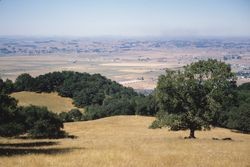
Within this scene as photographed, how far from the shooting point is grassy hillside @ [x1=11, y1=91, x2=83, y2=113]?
123375mm

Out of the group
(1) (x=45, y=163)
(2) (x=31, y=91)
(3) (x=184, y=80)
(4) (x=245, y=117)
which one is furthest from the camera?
(2) (x=31, y=91)

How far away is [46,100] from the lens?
5172 inches

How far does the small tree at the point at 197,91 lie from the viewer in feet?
127

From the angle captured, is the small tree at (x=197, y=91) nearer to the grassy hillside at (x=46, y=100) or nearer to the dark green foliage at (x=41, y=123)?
the dark green foliage at (x=41, y=123)

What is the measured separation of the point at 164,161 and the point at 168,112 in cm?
2160

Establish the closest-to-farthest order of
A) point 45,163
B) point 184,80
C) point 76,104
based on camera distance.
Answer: point 45,163, point 184,80, point 76,104

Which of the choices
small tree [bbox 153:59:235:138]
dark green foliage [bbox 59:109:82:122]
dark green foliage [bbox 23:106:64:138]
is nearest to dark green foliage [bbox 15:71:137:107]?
dark green foliage [bbox 59:109:82:122]

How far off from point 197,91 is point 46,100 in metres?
97.6

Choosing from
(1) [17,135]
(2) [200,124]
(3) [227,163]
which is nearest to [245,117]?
(2) [200,124]

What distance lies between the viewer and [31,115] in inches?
2377

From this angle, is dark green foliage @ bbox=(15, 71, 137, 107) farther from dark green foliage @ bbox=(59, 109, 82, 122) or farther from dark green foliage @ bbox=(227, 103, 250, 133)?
dark green foliage @ bbox=(227, 103, 250, 133)

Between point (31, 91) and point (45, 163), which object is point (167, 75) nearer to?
point (45, 163)

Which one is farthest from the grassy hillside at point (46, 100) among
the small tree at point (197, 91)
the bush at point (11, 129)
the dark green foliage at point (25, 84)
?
the small tree at point (197, 91)

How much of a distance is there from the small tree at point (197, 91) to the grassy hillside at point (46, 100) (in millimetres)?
82766
